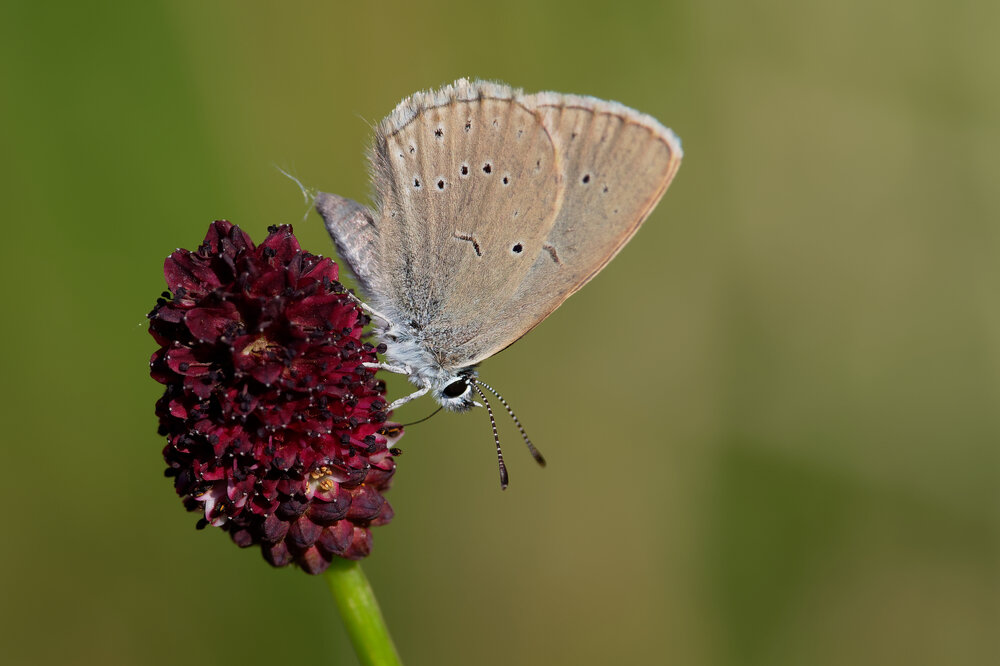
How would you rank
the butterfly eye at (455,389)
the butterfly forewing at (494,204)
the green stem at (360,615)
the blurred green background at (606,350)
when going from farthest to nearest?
the blurred green background at (606,350) → the butterfly eye at (455,389) → the butterfly forewing at (494,204) → the green stem at (360,615)

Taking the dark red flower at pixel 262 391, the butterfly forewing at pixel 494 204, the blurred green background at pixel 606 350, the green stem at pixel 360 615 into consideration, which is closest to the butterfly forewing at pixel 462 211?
the butterfly forewing at pixel 494 204

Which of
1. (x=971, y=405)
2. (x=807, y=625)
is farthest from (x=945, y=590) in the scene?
(x=971, y=405)

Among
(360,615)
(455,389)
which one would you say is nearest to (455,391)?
(455,389)

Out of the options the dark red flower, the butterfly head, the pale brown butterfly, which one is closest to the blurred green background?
the butterfly head

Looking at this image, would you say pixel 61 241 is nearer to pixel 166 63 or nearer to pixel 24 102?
pixel 24 102

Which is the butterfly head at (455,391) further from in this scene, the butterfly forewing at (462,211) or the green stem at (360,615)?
the green stem at (360,615)

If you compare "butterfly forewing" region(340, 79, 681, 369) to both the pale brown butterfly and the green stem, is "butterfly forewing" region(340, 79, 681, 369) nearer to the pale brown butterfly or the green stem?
the pale brown butterfly
